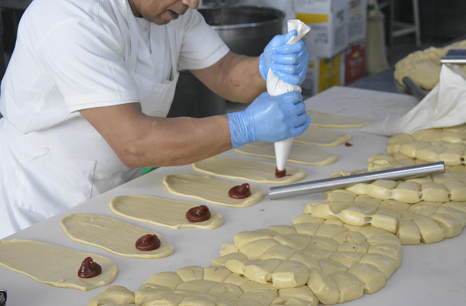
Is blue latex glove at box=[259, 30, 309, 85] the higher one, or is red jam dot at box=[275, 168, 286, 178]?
blue latex glove at box=[259, 30, 309, 85]

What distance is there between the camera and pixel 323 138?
212 centimetres

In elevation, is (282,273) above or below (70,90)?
below

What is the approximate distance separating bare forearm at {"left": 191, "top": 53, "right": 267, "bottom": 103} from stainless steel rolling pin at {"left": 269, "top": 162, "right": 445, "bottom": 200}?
2.21 ft

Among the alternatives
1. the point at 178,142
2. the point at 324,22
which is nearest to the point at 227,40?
the point at 324,22

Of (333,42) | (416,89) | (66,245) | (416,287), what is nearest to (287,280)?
(416,287)

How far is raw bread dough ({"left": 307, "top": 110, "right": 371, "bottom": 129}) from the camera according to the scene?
2.25 metres

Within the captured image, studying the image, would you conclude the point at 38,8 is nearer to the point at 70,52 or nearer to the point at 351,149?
the point at 70,52

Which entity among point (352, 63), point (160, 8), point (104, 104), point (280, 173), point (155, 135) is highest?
point (160, 8)

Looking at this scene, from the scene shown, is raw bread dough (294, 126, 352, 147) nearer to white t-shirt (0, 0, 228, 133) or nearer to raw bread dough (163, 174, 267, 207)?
raw bread dough (163, 174, 267, 207)

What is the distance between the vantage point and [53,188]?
6.05ft

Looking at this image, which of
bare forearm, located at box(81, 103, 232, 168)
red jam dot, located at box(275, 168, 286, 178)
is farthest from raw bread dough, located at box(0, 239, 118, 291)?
red jam dot, located at box(275, 168, 286, 178)

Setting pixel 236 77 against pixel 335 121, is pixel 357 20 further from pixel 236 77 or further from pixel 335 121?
pixel 236 77

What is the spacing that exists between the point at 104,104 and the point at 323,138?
104 cm

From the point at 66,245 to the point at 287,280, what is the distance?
671 millimetres
